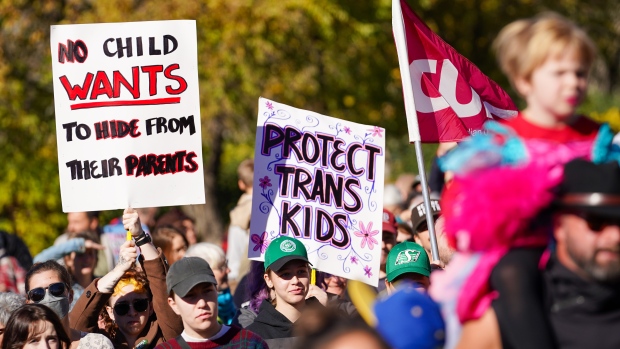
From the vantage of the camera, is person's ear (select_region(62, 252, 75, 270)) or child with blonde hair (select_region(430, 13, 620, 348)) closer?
child with blonde hair (select_region(430, 13, 620, 348))

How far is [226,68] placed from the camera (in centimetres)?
1756

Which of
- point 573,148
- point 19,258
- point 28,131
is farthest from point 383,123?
point 573,148

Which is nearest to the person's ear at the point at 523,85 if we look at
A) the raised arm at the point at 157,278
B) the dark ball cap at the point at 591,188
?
the dark ball cap at the point at 591,188

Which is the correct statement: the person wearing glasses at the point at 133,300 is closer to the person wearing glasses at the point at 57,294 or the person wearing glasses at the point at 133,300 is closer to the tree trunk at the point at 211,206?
the person wearing glasses at the point at 57,294

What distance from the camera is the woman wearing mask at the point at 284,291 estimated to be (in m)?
6.48

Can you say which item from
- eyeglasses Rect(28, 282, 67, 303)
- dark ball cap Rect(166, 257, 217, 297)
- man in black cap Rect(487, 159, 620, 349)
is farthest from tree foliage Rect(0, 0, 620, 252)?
man in black cap Rect(487, 159, 620, 349)

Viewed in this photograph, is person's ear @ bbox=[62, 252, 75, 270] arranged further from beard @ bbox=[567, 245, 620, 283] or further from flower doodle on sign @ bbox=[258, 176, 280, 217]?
beard @ bbox=[567, 245, 620, 283]

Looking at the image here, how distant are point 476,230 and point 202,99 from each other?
14.5 m

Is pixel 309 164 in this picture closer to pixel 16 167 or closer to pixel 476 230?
pixel 476 230

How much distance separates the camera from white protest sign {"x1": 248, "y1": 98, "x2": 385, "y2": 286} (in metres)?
7.41

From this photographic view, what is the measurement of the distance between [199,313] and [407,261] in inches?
49.4

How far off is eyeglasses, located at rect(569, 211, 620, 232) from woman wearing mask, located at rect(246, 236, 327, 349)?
297 cm

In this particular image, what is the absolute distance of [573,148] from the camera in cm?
382

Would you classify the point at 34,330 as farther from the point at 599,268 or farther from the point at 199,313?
the point at 599,268
